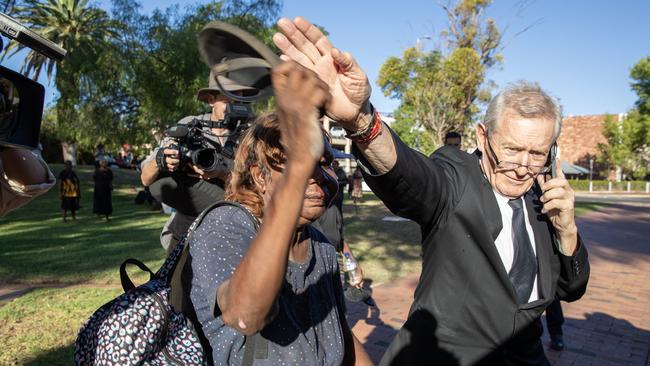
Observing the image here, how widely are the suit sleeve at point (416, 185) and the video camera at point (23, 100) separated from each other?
0.94 metres

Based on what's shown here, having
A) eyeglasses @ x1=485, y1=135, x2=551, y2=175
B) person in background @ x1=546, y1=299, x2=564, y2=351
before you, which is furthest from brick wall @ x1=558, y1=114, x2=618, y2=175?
eyeglasses @ x1=485, y1=135, x2=551, y2=175

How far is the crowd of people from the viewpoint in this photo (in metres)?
1.49

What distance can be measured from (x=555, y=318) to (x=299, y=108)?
14.9 ft

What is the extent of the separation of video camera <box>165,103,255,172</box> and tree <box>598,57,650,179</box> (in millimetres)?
43892

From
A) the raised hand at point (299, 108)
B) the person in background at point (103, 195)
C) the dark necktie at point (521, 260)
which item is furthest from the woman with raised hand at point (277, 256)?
the person in background at point (103, 195)

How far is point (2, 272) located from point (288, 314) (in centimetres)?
740

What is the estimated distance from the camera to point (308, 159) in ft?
3.71

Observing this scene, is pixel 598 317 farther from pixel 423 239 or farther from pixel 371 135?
pixel 371 135

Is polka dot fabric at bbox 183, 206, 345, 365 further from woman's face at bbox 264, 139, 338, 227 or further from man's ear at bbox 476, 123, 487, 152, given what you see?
man's ear at bbox 476, 123, 487, 152

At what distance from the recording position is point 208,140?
9.04 ft

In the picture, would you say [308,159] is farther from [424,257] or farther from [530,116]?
[530,116]

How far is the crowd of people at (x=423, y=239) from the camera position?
149 cm

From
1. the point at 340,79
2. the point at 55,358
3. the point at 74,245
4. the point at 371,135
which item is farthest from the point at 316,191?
the point at 74,245

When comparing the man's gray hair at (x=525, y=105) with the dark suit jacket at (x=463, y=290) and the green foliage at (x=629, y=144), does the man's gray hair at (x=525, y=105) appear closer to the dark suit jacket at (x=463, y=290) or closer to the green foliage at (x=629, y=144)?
the dark suit jacket at (x=463, y=290)
